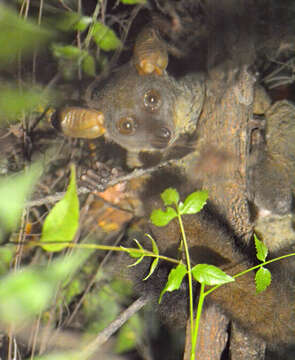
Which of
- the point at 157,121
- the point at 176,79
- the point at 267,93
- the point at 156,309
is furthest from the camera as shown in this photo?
the point at 267,93

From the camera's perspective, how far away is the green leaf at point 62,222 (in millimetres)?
697

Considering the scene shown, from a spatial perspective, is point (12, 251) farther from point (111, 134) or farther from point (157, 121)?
point (157, 121)

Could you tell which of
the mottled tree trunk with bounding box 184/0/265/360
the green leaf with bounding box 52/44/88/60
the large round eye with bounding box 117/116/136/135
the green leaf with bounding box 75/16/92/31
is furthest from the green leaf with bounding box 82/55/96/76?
the mottled tree trunk with bounding box 184/0/265/360

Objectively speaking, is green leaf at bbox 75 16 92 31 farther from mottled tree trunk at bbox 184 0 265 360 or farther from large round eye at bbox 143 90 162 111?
mottled tree trunk at bbox 184 0 265 360

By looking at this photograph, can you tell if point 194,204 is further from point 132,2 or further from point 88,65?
point 132,2

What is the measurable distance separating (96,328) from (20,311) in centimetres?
113

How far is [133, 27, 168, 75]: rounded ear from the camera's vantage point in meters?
1.99

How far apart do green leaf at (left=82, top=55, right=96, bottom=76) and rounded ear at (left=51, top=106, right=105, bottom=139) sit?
294mm

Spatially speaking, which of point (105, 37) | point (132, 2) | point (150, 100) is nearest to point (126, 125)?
point (150, 100)

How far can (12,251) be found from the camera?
1447 millimetres

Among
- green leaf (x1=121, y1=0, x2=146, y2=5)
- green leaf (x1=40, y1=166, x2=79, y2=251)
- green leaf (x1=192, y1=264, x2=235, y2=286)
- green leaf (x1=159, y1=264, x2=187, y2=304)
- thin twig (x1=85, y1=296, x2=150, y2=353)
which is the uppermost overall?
green leaf (x1=121, y1=0, x2=146, y2=5)

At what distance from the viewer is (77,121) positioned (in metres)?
1.89

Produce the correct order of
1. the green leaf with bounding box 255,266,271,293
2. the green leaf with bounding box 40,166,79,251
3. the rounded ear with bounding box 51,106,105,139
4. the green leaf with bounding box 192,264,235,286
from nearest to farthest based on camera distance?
the green leaf with bounding box 40,166,79,251, the green leaf with bounding box 192,264,235,286, the green leaf with bounding box 255,266,271,293, the rounded ear with bounding box 51,106,105,139

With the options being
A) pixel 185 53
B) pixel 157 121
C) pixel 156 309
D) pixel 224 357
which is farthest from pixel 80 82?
pixel 224 357
